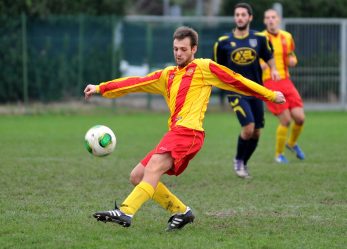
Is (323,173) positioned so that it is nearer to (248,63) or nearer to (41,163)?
(248,63)

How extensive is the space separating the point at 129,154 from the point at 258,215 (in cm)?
524

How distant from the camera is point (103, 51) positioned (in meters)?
21.2

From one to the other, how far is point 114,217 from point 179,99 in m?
1.17

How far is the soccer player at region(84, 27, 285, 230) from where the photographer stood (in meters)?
6.42

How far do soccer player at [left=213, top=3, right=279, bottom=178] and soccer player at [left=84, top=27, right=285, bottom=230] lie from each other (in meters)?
3.14

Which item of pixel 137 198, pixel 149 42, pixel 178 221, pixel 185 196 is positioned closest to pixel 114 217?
pixel 137 198

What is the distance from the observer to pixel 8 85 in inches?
810

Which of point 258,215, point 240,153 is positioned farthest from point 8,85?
point 258,215

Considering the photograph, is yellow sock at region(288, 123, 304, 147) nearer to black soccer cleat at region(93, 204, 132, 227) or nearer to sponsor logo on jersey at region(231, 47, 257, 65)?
sponsor logo on jersey at region(231, 47, 257, 65)

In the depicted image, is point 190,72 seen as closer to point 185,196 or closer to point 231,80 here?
point 231,80

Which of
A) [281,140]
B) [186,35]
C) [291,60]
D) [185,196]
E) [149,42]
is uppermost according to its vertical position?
[186,35]

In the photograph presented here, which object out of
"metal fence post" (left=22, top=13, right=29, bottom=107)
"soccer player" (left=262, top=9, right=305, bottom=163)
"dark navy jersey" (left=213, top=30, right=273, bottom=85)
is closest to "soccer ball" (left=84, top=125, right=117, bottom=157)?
"dark navy jersey" (left=213, top=30, right=273, bottom=85)

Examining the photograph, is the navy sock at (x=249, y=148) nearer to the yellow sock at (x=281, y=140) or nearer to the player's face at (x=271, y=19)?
the yellow sock at (x=281, y=140)

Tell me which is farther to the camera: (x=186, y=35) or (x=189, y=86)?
(x=189, y=86)
